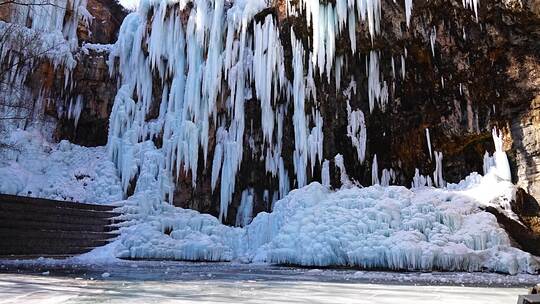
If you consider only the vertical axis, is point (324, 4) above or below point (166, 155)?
above

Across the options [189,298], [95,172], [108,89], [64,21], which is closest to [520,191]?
[189,298]

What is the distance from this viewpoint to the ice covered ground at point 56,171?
15.1m

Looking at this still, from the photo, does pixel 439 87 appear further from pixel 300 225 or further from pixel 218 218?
pixel 218 218

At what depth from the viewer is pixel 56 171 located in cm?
1631

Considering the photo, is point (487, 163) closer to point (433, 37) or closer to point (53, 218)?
point (433, 37)

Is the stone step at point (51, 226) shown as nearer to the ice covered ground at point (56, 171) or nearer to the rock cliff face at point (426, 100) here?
the ice covered ground at point (56, 171)

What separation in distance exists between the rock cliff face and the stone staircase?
3.13 m

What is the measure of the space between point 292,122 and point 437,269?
672cm

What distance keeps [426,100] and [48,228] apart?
11.3m

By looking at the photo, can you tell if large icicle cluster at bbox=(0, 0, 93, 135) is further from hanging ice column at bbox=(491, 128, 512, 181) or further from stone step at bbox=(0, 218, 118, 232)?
hanging ice column at bbox=(491, 128, 512, 181)

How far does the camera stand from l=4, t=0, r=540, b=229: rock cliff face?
11539 millimetres

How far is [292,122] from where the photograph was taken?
14.0 m

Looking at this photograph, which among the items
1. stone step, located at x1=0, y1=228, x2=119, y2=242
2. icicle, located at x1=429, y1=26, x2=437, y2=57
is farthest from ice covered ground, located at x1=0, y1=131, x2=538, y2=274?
icicle, located at x1=429, y1=26, x2=437, y2=57

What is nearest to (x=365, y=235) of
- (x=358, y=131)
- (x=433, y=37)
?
(x=358, y=131)
